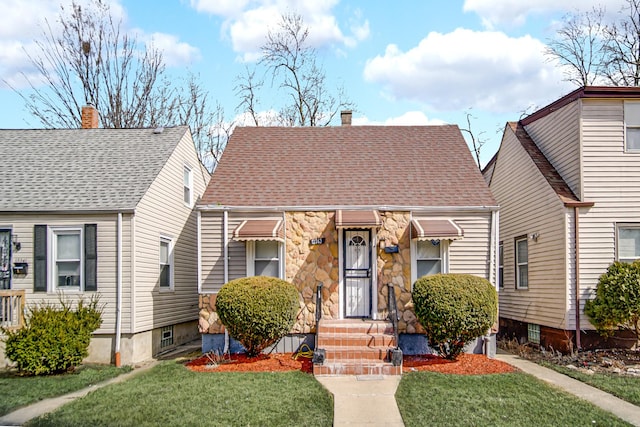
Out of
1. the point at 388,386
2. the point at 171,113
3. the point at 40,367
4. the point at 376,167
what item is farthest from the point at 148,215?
the point at 171,113

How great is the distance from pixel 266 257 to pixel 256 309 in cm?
206

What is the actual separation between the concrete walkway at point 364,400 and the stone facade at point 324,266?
8.46ft

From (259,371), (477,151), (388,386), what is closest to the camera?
(388,386)

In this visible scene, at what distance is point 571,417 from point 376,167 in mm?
8280

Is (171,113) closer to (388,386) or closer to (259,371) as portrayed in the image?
(259,371)

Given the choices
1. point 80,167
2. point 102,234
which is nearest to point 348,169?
point 102,234

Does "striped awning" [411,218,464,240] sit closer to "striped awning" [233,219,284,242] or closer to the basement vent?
"striped awning" [233,219,284,242]

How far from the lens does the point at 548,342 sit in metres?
13.9

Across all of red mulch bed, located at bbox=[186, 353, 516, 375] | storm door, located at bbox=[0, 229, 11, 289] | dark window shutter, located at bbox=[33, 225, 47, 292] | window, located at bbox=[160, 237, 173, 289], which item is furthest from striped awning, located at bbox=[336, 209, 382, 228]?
storm door, located at bbox=[0, 229, 11, 289]

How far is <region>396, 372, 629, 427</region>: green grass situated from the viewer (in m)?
7.98

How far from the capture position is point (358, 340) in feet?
39.6

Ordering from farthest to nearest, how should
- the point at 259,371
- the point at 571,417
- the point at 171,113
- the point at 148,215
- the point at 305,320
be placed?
the point at 171,113
the point at 148,215
the point at 305,320
the point at 259,371
the point at 571,417

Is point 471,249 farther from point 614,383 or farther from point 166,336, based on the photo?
point 166,336

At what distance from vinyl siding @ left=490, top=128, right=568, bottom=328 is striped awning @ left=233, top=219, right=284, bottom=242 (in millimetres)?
6360
